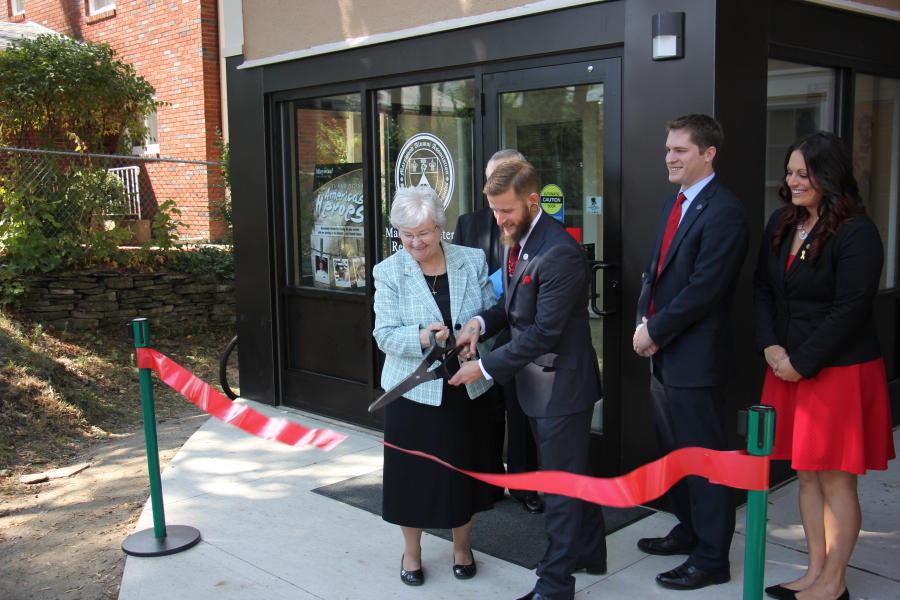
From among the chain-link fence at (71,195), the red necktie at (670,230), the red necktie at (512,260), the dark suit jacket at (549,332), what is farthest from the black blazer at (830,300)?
the chain-link fence at (71,195)

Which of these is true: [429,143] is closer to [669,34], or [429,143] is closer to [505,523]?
[669,34]

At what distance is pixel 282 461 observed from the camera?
228 inches

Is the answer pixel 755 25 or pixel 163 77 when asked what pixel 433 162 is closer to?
pixel 755 25

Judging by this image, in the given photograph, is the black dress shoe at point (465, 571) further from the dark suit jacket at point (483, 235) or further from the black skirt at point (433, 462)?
the dark suit jacket at point (483, 235)

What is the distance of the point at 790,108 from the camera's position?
200 inches

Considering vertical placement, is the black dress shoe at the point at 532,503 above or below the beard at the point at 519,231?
below

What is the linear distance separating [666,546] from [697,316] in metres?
1.24

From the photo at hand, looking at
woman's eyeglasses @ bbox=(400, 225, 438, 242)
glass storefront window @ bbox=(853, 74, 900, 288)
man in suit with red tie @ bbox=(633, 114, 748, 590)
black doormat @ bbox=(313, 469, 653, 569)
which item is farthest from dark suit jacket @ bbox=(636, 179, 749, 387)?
glass storefront window @ bbox=(853, 74, 900, 288)

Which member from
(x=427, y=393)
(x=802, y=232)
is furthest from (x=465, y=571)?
(x=802, y=232)

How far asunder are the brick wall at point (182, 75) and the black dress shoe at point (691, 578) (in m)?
10.5

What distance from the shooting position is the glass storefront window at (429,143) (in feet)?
18.6

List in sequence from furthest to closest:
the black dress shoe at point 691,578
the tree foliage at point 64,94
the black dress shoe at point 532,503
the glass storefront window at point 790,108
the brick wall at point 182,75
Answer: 1. the brick wall at point 182,75
2. the tree foliage at point 64,94
3. the glass storefront window at point 790,108
4. the black dress shoe at point 532,503
5. the black dress shoe at point 691,578

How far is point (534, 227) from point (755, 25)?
6.04 feet

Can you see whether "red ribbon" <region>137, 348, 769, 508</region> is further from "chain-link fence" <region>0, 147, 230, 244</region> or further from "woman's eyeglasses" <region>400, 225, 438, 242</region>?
"chain-link fence" <region>0, 147, 230, 244</region>
